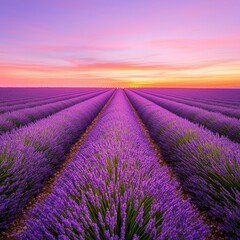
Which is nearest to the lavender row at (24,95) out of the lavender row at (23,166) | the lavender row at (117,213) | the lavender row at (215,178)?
the lavender row at (23,166)

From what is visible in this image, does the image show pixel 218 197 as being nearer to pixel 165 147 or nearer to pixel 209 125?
pixel 165 147

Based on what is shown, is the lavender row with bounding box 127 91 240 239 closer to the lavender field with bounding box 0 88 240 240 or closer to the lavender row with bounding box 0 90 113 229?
the lavender field with bounding box 0 88 240 240

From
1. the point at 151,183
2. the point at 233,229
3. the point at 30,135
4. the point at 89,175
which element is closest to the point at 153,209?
the point at 151,183

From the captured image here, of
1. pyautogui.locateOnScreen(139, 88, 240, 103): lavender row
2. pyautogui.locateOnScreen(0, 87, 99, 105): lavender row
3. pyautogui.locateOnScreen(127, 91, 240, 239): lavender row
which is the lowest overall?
pyautogui.locateOnScreen(139, 88, 240, 103): lavender row

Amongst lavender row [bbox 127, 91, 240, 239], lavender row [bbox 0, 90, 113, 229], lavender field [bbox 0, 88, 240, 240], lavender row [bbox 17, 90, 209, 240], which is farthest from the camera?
lavender row [bbox 0, 90, 113, 229]

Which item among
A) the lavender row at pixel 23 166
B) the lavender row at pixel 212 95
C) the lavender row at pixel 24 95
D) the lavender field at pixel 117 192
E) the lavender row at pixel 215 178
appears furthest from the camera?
the lavender row at pixel 212 95

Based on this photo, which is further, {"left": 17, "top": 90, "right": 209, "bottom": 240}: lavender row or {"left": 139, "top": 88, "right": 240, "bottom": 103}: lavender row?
{"left": 139, "top": 88, "right": 240, "bottom": 103}: lavender row

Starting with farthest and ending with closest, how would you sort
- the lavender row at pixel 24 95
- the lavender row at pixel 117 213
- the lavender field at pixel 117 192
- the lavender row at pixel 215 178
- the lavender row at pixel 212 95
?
1. the lavender row at pixel 212 95
2. the lavender row at pixel 24 95
3. the lavender row at pixel 215 178
4. the lavender field at pixel 117 192
5. the lavender row at pixel 117 213

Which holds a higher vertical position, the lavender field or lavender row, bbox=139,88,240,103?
the lavender field

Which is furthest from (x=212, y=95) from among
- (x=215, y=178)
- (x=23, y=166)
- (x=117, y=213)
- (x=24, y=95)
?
(x=117, y=213)

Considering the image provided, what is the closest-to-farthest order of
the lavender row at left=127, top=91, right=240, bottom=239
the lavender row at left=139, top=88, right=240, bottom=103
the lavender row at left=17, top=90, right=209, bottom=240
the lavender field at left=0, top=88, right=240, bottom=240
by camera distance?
1. the lavender row at left=17, top=90, right=209, bottom=240
2. the lavender field at left=0, top=88, right=240, bottom=240
3. the lavender row at left=127, top=91, right=240, bottom=239
4. the lavender row at left=139, top=88, right=240, bottom=103

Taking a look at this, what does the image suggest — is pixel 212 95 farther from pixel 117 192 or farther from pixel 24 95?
pixel 117 192

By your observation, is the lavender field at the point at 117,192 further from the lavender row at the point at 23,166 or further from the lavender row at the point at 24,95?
the lavender row at the point at 24,95

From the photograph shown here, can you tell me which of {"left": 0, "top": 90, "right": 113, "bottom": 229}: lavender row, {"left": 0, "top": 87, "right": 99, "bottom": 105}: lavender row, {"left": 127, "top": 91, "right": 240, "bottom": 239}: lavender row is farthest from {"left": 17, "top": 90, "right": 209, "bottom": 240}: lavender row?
{"left": 0, "top": 87, "right": 99, "bottom": 105}: lavender row
